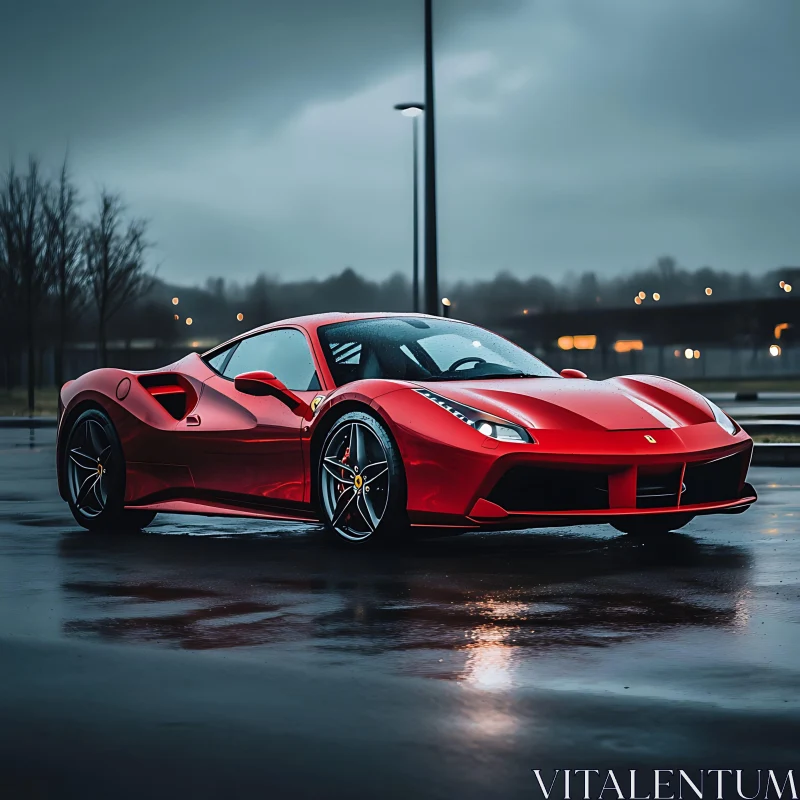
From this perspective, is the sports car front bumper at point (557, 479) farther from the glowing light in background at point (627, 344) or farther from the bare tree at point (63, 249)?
the glowing light in background at point (627, 344)

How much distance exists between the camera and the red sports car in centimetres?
827

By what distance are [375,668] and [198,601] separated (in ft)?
6.14

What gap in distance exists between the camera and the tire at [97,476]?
1023 cm

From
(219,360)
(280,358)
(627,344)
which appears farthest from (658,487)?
(627,344)

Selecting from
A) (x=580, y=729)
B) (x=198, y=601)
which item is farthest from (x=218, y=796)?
(x=198, y=601)

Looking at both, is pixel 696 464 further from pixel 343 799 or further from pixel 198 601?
pixel 343 799

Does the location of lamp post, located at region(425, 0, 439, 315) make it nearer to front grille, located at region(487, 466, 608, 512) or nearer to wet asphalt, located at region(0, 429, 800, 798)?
wet asphalt, located at region(0, 429, 800, 798)

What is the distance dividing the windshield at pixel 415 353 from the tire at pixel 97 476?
68.8 inches

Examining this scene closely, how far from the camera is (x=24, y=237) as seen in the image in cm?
4228

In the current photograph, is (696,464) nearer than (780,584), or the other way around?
(780,584)

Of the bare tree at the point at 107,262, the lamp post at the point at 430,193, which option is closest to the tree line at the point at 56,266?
the bare tree at the point at 107,262

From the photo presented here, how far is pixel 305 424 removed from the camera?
9062mm

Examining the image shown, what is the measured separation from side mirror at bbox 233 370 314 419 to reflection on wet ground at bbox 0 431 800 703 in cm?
84

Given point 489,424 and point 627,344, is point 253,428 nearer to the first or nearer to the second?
point 489,424
